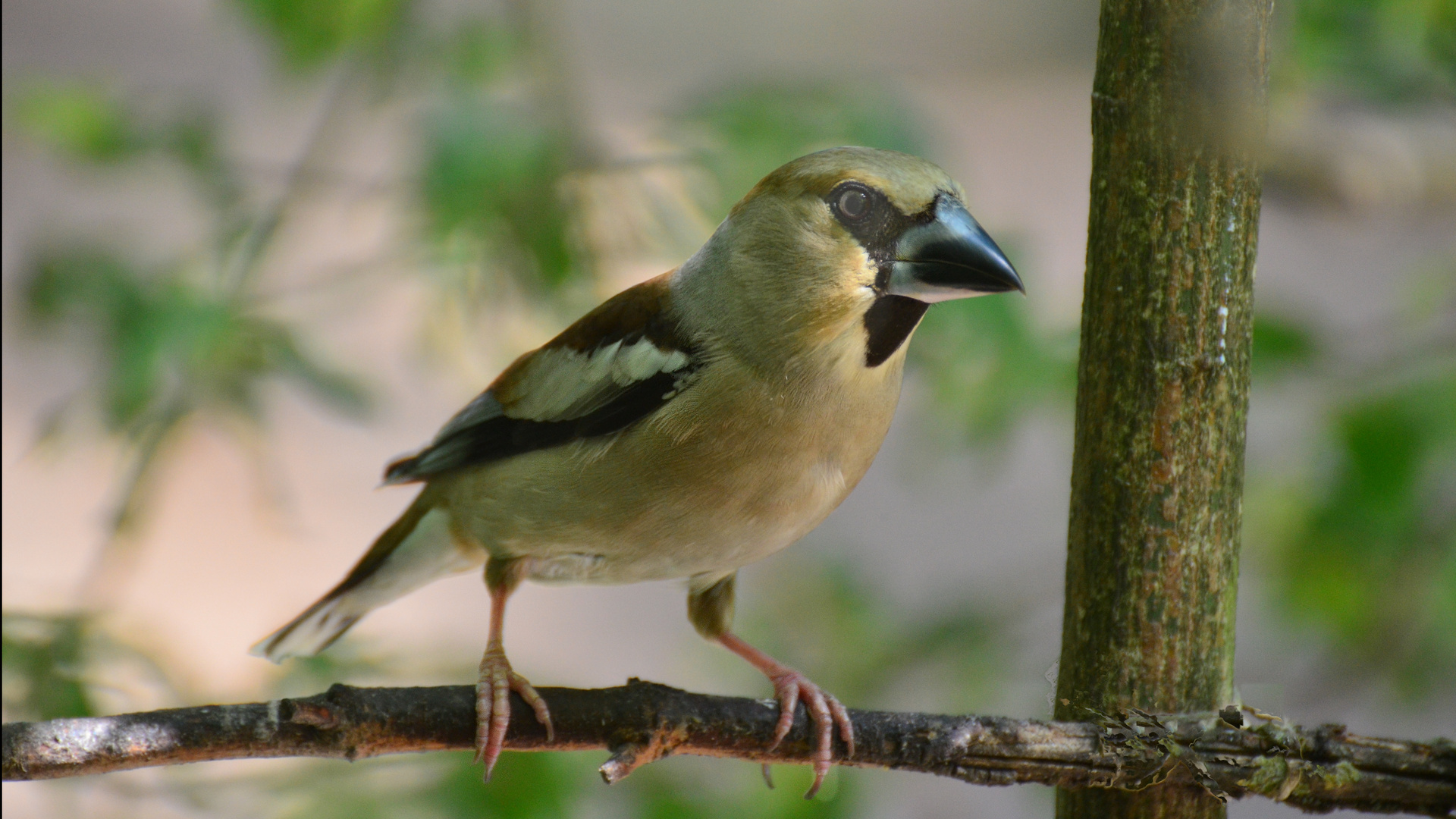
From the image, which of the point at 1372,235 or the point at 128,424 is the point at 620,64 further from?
the point at 128,424

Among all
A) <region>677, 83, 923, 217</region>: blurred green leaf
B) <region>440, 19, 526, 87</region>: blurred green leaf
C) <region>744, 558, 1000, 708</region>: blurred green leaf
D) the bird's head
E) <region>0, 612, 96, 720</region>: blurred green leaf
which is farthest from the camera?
<region>744, 558, 1000, 708</region>: blurred green leaf

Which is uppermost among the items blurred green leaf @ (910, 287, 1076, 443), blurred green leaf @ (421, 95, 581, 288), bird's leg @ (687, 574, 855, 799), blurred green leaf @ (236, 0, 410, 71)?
blurred green leaf @ (236, 0, 410, 71)

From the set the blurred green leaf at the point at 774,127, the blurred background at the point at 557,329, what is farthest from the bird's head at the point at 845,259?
the blurred green leaf at the point at 774,127

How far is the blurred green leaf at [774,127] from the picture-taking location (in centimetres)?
239

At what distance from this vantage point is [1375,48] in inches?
108

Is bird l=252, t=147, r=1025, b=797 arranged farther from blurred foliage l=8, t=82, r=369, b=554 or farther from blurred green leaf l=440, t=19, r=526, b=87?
blurred green leaf l=440, t=19, r=526, b=87

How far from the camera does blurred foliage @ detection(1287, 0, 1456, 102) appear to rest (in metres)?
2.35

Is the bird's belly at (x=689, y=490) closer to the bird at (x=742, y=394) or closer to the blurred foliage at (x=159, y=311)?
the bird at (x=742, y=394)

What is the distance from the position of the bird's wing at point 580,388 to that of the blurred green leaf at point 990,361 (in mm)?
897

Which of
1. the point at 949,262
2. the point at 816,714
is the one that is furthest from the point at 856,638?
the point at 949,262

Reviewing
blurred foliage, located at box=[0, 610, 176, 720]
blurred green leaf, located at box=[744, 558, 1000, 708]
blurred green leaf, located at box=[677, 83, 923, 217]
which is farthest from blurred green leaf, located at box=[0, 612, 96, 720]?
blurred green leaf, located at box=[744, 558, 1000, 708]

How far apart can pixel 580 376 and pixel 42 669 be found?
104 centimetres

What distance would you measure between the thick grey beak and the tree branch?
0.48 meters

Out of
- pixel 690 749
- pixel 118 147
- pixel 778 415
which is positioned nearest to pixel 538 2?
pixel 118 147
